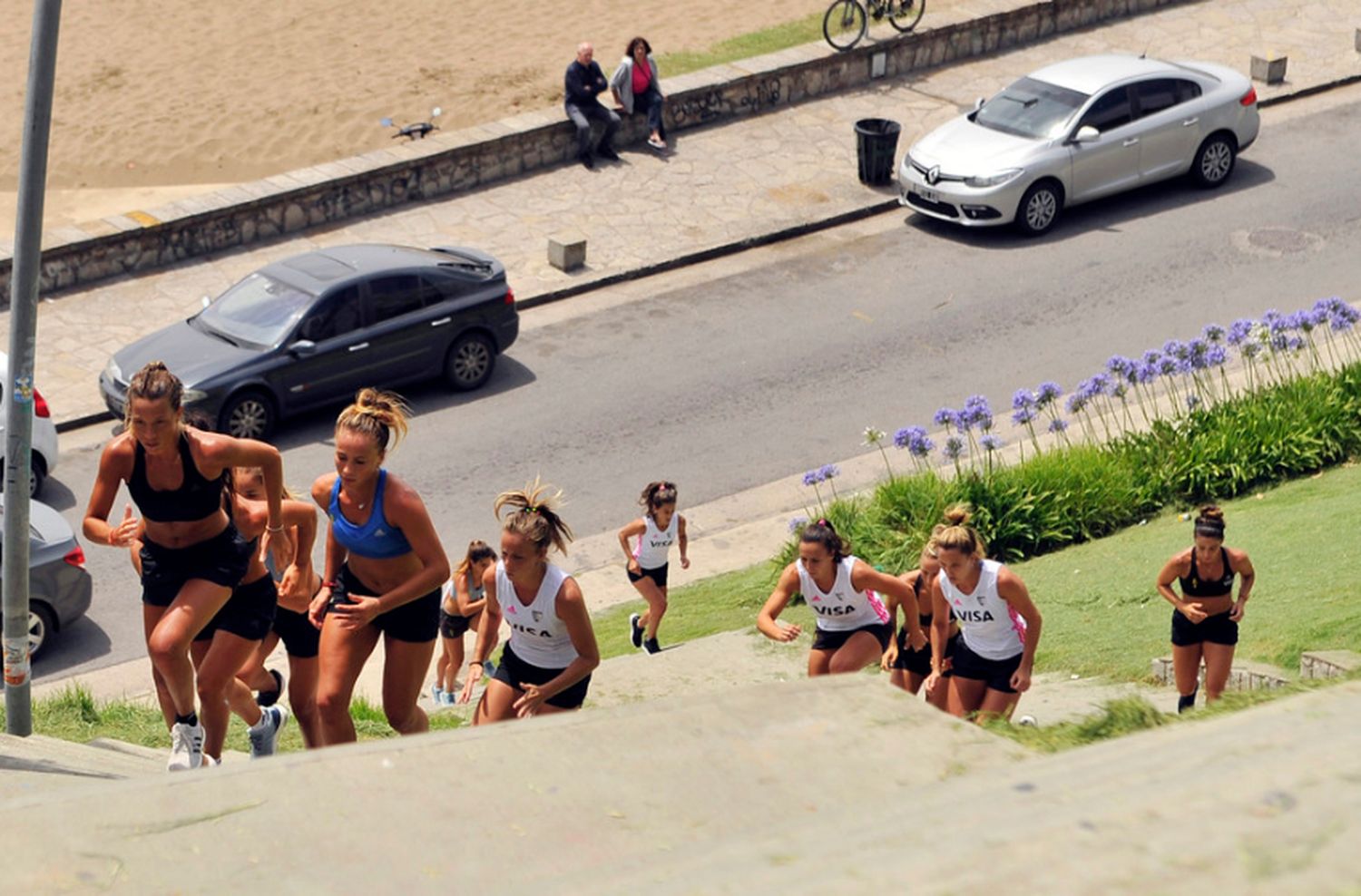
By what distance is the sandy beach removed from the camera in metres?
24.8

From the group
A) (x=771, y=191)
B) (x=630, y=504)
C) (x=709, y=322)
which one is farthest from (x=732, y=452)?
(x=771, y=191)

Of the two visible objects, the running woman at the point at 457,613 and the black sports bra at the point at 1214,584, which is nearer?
the black sports bra at the point at 1214,584

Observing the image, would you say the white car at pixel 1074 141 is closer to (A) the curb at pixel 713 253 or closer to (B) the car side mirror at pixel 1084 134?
(B) the car side mirror at pixel 1084 134

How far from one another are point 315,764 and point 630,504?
10929 millimetres

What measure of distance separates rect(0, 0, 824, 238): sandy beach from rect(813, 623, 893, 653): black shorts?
15711mm

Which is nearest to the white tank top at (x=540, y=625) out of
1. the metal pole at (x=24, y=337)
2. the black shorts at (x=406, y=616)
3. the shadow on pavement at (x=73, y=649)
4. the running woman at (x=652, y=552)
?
the black shorts at (x=406, y=616)

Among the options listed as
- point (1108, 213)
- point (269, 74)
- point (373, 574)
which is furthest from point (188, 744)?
point (269, 74)

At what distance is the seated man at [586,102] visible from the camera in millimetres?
22984

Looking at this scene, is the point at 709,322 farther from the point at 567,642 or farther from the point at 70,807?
the point at 70,807

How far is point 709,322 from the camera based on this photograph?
1997 cm

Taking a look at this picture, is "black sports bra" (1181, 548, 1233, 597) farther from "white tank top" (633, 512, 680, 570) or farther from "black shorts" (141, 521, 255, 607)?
"black shorts" (141, 521, 255, 607)

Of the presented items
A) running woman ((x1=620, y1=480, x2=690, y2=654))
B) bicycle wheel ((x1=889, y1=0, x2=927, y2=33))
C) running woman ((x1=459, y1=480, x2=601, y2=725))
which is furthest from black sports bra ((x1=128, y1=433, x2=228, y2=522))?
bicycle wheel ((x1=889, y1=0, x2=927, y2=33))

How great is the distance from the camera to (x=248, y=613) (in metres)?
8.18

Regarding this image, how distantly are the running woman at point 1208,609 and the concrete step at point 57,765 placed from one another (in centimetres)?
507
